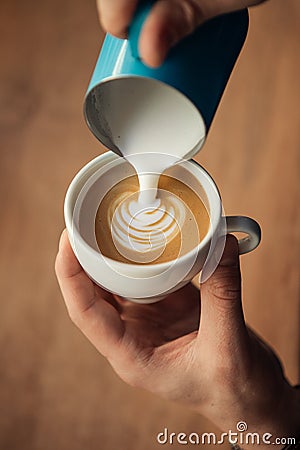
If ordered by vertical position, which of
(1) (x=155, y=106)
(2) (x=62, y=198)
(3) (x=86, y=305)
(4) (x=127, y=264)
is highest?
(1) (x=155, y=106)

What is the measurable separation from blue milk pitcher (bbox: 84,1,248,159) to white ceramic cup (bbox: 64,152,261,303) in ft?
0.15

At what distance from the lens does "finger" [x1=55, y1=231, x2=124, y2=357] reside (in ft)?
2.44

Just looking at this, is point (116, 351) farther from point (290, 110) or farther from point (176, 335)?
point (290, 110)

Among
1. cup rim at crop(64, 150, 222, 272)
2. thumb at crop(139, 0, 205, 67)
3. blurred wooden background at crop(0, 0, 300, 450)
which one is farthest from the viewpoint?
blurred wooden background at crop(0, 0, 300, 450)

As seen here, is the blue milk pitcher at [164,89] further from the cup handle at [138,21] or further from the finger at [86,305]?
the finger at [86,305]

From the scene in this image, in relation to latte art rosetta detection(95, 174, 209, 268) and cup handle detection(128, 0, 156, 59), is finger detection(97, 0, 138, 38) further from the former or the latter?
latte art rosetta detection(95, 174, 209, 268)

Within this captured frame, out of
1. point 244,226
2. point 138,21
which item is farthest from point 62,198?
point 138,21

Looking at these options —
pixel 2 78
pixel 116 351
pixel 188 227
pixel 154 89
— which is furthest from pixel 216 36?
pixel 2 78

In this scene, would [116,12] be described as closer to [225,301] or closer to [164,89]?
[164,89]

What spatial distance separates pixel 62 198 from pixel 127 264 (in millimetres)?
626

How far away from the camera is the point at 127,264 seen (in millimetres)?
659

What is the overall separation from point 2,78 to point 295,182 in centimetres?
58

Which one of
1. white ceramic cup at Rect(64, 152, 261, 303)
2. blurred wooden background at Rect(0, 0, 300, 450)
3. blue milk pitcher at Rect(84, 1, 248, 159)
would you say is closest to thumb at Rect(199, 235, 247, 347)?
white ceramic cup at Rect(64, 152, 261, 303)

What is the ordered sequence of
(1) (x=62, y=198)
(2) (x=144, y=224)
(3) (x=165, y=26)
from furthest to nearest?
(1) (x=62, y=198)
(2) (x=144, y=224)
(3) (x=165, y=26)
